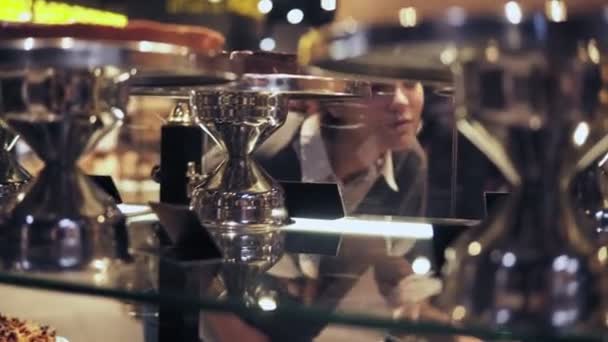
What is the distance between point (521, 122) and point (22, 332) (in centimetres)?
61

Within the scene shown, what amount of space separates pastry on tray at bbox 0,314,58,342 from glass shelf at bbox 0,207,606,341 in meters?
0.27

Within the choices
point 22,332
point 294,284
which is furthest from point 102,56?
point 22,332

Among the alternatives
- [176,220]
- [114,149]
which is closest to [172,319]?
[176,220]

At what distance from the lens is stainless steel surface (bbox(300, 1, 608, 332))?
373mm

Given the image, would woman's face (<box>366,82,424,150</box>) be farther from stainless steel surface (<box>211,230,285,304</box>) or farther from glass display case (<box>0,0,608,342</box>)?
stainless steel surface (<box>211,230,285,304</box>)

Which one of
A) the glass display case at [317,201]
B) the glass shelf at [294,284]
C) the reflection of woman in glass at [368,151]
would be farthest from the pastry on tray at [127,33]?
the reflection of woman in glass at [368,151]

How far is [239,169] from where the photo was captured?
29.4 inches

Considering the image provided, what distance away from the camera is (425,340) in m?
0.50

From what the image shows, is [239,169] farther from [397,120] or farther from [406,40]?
[397,120]

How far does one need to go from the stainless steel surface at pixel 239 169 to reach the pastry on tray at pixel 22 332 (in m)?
0.25

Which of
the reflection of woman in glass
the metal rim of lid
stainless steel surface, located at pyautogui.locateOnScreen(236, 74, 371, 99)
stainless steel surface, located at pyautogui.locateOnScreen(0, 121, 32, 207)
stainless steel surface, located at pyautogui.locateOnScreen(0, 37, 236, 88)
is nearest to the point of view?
the metal rim of lid

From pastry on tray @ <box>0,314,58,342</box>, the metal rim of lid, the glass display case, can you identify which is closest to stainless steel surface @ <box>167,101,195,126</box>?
the glass display case

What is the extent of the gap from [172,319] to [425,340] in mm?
277

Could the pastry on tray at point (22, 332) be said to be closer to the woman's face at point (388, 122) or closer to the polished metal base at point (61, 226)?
the polished metal base at point (61, 226)
